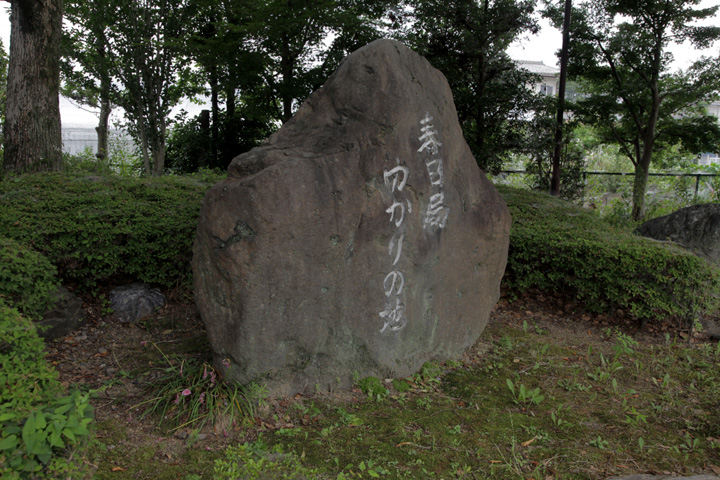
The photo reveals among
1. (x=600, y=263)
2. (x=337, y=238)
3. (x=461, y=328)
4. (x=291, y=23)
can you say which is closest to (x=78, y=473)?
(x=337, y=238)

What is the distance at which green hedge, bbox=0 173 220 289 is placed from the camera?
4648 millimetres

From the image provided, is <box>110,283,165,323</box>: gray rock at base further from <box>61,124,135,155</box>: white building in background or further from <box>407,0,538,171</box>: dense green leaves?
<box>61,124,135,155</box>: white building in background

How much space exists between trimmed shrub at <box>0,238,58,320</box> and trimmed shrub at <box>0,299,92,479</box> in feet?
4.61

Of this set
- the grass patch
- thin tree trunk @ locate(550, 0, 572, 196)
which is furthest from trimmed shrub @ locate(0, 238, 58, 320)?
thin tree trunk @ locate(550, 0, 572, 196)

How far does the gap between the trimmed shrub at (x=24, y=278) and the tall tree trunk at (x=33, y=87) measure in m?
3.10

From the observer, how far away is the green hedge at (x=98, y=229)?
4.65 m

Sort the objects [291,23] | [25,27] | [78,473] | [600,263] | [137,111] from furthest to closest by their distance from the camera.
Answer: [137,111], [291,23], [25,27], [600,263], [78,473]

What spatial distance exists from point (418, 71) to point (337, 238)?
1.63 metres

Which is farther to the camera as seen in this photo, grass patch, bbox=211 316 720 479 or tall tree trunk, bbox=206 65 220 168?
Result: tall tree trunk, bbox=206 65 220 168

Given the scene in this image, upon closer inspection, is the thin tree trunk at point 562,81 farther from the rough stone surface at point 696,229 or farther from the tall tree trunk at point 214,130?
the tall tree trunk at point 214,130

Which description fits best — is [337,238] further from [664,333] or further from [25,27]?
[25,27]

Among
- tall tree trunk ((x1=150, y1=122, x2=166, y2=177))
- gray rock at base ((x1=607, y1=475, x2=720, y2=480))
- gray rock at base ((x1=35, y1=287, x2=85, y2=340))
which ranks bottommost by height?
gray rock at base ((x1=607, y1=475, x2=720, y2=480))

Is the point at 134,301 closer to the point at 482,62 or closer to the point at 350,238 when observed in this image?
the point at 350,238

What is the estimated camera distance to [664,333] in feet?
18.8
